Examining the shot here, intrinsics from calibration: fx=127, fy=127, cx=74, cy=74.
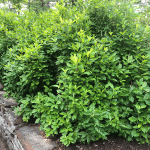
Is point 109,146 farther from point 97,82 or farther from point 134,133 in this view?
point 97,82

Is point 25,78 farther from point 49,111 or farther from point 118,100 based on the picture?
point 118,100

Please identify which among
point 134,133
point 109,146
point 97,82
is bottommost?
point 109,146

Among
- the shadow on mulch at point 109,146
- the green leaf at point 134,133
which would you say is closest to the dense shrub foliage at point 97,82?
the green leaf at point 134,133

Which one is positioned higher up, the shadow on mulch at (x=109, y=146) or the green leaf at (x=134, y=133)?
the green leaf at (x=134, y=133)

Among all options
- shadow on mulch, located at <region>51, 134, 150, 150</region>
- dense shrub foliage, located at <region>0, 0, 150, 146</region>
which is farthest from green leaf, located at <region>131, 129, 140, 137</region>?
shadow on mulch, located at <region>51, 134, 150, 150</region>

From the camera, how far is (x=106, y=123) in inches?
94.0

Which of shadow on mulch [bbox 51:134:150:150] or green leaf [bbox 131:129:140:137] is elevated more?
green leaf [bbox 131:129:140:137]

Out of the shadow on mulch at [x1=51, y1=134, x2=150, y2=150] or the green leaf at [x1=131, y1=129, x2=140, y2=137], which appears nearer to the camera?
the green leaf at [x1=131, y1=129, x2=140, y2=137]

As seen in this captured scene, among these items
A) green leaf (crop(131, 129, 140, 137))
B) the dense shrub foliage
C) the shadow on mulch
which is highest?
the dense shrub foliage

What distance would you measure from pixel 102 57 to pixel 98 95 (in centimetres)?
74

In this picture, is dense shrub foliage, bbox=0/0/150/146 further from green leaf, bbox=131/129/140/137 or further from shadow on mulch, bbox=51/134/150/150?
shadow on mulch, bbox=51/134/150/150

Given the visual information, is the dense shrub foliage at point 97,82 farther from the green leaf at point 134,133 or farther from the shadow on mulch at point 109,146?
the shadow on mulch at point 109,146

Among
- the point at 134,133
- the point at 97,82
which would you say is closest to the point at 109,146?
the point at 134,133

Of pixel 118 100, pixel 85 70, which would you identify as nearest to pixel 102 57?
pixel 85 70
